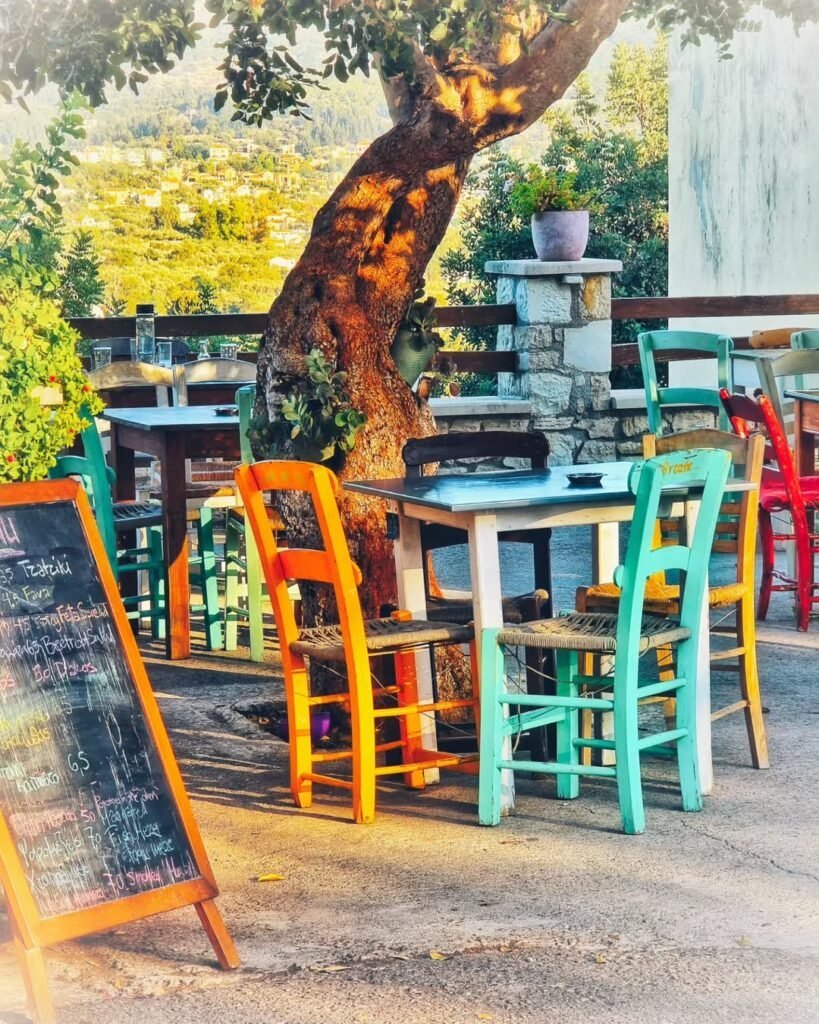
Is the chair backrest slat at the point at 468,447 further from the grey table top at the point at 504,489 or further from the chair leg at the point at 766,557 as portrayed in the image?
the chair leg at the point at 766,557

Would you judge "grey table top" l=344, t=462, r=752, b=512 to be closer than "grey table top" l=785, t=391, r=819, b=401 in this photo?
Yes

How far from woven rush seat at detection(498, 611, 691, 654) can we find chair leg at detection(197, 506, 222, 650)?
8.54ft

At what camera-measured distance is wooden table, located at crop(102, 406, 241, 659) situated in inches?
271

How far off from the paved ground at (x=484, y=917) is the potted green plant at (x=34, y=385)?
117 centimetres

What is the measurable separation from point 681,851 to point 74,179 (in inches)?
1052

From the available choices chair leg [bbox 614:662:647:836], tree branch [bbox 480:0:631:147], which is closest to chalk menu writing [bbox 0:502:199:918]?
chair leg [bbox 614:662:647:836]

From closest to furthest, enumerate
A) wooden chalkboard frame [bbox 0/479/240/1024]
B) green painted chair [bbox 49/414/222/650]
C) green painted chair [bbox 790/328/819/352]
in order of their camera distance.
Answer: wooden chalkboard frame [bbox 0/479/240/1024] → green painted chair [bbox 49/414/222/650] → green painted chair [bbox 790/328/819/352]

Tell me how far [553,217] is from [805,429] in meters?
3.15

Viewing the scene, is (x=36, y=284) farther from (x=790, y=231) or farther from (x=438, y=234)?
(x=790, y=231)

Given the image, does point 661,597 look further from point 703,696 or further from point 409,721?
point 409,721

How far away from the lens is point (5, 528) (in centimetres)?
374

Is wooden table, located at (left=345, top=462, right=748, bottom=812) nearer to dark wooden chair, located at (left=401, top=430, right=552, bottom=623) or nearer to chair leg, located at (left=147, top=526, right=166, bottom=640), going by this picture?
dark wooden chair, located at (left=401, top=430, right=552, bottom=623)

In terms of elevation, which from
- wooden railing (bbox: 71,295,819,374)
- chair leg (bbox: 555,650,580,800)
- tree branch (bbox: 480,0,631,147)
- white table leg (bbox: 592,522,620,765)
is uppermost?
tree branch (bbox: 480,0,631,147)

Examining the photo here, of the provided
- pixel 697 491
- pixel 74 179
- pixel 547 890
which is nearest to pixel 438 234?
pixel 697 491
